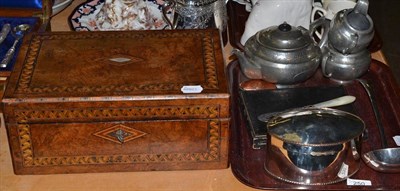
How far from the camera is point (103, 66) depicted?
100 cm

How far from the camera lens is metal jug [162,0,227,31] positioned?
1.25 m

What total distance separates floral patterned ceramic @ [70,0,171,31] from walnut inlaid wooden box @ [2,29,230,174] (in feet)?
0.79

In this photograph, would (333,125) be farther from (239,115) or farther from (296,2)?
(296,2)

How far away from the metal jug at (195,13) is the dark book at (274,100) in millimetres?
210

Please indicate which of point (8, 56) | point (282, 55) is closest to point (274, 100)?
point (282, 55)

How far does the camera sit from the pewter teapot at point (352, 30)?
1.10 meters

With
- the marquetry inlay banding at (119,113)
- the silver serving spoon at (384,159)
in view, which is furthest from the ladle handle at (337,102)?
the marquetry inlay banding at (119,113)

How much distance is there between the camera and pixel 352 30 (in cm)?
110

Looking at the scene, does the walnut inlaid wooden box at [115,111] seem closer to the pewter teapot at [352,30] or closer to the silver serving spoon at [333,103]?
the silver serving spoon at [333,103]

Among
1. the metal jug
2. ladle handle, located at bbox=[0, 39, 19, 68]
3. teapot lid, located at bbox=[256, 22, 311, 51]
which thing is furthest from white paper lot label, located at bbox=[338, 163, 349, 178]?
ladle handle, located at bbox=[0, 39, 19, 68]

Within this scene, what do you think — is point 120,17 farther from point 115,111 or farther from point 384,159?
point 384,159

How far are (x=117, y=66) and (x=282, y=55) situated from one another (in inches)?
11.5

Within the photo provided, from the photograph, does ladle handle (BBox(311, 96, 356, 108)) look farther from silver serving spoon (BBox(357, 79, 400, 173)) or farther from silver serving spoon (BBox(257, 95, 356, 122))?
silver serving spoon (BBox(357, 79, 400, 173))

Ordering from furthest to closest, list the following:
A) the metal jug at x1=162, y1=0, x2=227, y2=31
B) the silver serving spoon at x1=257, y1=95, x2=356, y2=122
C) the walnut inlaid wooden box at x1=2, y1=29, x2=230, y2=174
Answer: the metal jug at x1=162, y1=0, x2=227, y2=31 → the silver serving spoon at x1=257, y1=95, x2=356, y2=122 → the walnut inlaid wooden box at x1=2, y1=29, x2=230, y2=174
